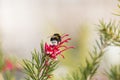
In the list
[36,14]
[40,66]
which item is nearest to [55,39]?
[40,66]

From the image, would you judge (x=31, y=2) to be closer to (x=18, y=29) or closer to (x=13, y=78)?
(x=18, y=29)

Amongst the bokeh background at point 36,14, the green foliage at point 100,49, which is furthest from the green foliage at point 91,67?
the bokeh background at point 36,14

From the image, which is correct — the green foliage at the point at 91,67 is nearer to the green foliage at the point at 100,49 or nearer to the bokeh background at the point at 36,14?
the green foliage at the point at 100,49

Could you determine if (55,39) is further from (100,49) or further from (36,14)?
(36,14)

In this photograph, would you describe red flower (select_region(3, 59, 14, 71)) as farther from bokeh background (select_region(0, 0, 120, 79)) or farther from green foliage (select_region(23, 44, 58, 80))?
bokeh background (select_region(0, 0, 120, 79))

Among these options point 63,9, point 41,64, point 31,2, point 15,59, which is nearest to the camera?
point 41,64

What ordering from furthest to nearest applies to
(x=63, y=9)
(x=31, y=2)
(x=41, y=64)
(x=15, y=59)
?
(x=31, y=2) → (x=63, y=9) → (x=15, y=59) → (x=41, y=64)

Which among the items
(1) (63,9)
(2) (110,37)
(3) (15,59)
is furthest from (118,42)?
(1) (63,9)
